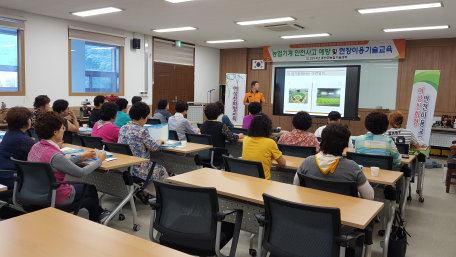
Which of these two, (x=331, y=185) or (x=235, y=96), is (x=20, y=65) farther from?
(x=331, y=185)

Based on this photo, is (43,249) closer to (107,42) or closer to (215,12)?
(215,12)

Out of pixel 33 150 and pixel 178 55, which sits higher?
pixel 178 55

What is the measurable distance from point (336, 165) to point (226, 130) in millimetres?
2519

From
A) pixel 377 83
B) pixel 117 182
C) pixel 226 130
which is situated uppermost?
pixel 377 83

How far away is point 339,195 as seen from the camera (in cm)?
222

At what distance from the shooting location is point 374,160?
329 centimetres

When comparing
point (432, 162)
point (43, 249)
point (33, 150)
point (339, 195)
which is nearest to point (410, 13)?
point (432, 162)

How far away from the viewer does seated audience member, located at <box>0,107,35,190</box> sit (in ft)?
9.68

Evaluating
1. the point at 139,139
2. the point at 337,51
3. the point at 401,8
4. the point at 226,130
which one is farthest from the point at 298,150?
the point at 337,51

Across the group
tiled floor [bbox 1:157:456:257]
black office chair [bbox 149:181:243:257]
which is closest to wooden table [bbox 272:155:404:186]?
tiled floor [bbox 1:157:456:257]

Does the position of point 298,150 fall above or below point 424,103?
below

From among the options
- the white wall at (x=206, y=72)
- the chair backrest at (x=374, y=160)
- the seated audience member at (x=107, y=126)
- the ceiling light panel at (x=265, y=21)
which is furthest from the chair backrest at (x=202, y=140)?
the white wall at (x=206, y=72)

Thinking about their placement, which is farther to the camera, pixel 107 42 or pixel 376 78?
pixel 376 78

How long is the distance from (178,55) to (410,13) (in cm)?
623
